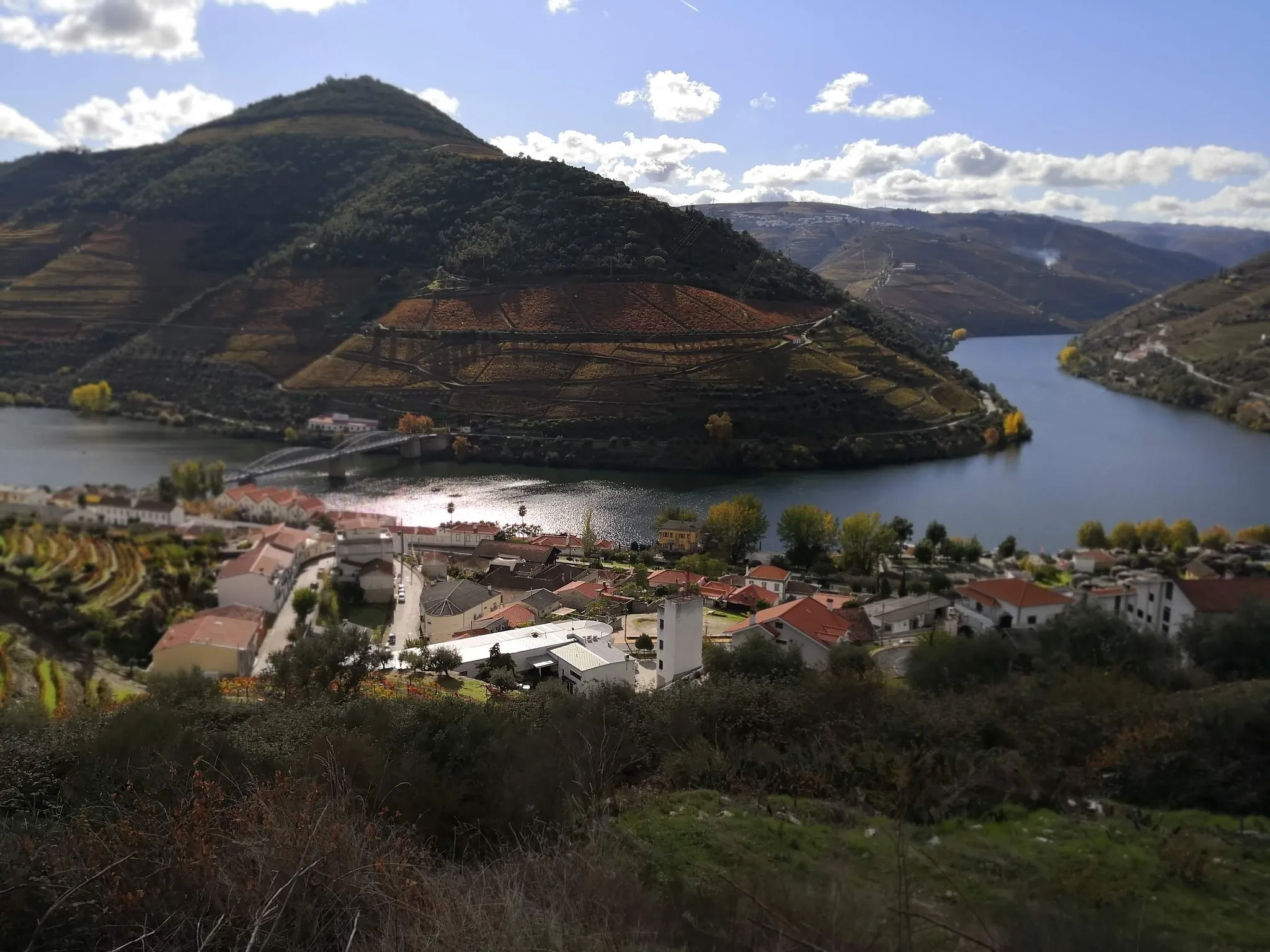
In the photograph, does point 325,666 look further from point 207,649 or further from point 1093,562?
point 1093,562

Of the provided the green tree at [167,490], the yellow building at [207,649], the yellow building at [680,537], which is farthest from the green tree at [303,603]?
the green tree at [167,490]

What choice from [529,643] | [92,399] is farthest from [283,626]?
[92,399]

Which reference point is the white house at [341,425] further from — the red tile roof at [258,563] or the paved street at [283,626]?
the red tile roof at [258,563]

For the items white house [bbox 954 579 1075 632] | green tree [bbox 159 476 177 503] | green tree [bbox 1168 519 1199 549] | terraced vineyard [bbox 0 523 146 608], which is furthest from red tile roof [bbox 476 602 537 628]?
green tree [bbox 1168 519 1199 549]

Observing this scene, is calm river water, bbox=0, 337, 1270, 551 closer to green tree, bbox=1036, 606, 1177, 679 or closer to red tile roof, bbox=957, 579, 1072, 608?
red tile roof, bbox=957, 579, 1072, 608

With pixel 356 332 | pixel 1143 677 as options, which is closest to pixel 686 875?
pixel 1143 677
